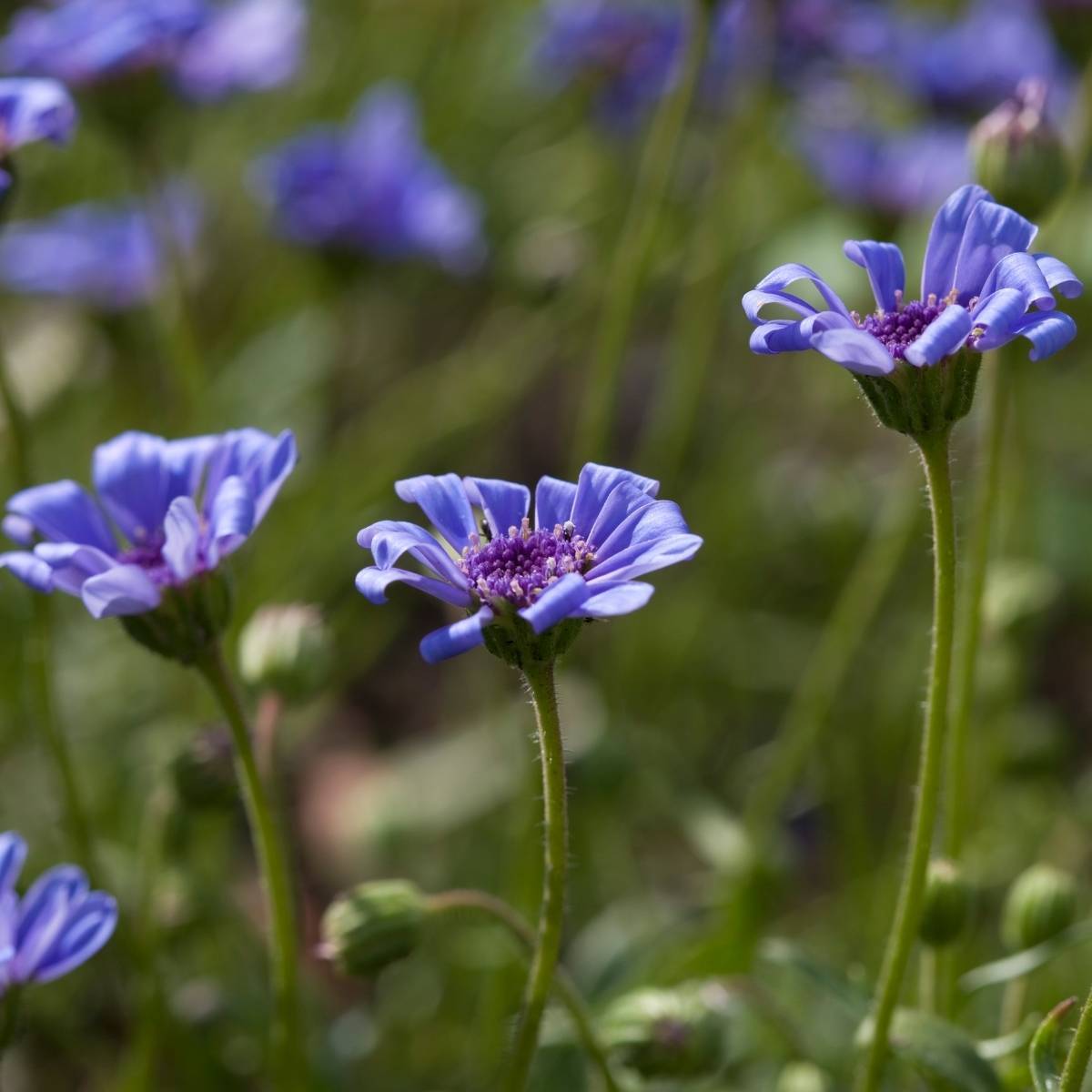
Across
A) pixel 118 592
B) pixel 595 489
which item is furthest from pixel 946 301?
pixel 118 592

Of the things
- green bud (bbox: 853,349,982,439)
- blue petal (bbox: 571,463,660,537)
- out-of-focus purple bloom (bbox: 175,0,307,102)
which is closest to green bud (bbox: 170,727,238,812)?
blue petal (bbox: 571,463,660,537)

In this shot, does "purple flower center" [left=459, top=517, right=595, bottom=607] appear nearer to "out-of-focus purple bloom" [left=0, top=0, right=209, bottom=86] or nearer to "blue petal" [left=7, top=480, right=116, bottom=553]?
"blue petal" [left=7, top=480, right=116, bottom=553]

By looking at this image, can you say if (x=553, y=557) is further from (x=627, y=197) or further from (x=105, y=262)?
(x=627, y=197)

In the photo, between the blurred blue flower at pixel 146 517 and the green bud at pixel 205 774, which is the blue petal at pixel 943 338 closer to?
the blurred blue flower at pixel 146 517

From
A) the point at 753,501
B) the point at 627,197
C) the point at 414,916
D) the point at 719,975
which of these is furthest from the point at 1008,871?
the point at 627,197

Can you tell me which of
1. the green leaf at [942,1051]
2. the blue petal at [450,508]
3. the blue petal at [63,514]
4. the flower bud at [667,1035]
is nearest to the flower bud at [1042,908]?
the green leaf at [942,1051]

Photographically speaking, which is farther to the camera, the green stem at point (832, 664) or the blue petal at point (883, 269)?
the green stem at point (832, 664)
